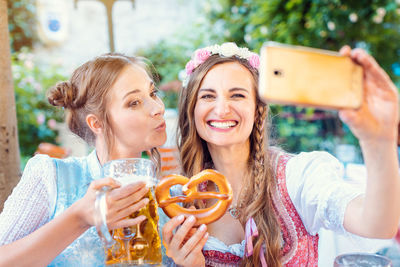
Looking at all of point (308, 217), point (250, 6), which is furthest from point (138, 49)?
point (308, 217)

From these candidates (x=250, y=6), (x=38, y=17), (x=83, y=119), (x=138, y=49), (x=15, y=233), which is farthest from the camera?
(x=138, y=49)

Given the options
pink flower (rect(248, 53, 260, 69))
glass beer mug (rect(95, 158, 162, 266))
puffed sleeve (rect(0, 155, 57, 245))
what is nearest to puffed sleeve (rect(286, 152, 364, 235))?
pink flower (rect(248, 53, 260, 69))

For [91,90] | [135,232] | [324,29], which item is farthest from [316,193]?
[324,29]

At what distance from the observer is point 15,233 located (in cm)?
132

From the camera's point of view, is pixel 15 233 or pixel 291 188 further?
pixel 291 188

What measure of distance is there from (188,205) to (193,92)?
49cm

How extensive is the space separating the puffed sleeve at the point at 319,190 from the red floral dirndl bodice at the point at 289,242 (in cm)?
3

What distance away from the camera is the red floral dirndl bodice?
1541 millimetres

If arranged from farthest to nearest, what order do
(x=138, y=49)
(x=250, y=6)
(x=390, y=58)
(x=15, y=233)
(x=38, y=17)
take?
1. (x=138, y=49)
2. (x=38, y=17)
3. (x=250, y=6)
4. (x=390, y=58)
5. (x=15, y=233)

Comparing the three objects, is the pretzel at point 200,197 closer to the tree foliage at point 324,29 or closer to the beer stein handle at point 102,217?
the beer stein handle at point 102,217

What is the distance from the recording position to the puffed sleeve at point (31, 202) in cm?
133

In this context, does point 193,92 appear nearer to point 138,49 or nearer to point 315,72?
point 315,72

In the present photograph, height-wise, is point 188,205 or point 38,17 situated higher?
point 38,17

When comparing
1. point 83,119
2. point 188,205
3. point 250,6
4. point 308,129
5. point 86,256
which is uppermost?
point 250,6
